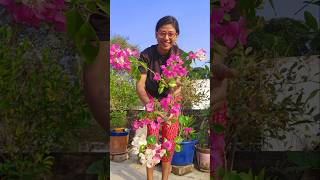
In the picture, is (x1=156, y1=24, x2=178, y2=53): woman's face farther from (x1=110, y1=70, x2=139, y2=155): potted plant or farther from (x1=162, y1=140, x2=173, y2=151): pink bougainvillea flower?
(x1=162, y1=140, x2=173, y2=151): pink bougainvillea flower

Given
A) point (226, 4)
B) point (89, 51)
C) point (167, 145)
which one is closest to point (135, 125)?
point (167, 145)

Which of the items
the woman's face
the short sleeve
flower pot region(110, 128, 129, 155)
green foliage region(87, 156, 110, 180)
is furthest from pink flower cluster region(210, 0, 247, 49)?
green foliage region(87, 156, 110, 180)

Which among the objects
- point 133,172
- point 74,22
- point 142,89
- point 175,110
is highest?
point 74,22

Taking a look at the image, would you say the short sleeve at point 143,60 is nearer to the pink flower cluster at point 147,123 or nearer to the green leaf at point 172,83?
the green leaf at point 172,83

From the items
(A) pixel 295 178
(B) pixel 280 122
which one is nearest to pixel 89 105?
(B) pixel 280 122

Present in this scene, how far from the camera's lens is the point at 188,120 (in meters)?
2.08

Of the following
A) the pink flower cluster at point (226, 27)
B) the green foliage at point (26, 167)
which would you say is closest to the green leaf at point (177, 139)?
the pink flower cluster at point (226, 27)

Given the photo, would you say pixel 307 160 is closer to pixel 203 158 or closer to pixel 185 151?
pixel 203 158

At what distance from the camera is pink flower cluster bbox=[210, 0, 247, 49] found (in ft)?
5.49

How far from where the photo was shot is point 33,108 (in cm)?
218

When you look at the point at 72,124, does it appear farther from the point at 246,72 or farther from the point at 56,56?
the point at 246,72

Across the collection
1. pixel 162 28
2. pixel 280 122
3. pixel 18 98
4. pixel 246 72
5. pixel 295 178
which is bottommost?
pixel 295 178

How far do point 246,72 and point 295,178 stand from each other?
2.21 feet

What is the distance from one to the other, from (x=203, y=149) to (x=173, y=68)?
0.47 meters
